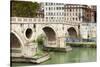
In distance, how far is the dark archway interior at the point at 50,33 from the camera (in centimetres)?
192

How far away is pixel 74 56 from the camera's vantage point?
2.01 meters

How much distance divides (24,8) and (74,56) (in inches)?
27.5

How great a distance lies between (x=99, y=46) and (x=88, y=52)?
0.15m

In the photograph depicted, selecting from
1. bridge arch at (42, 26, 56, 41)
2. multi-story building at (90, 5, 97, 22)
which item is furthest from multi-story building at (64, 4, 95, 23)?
bridge arch at (42, 26, 56, 41)

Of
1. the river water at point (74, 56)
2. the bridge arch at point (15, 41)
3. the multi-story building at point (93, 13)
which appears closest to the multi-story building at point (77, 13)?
the multi-story building at point (93, 13)

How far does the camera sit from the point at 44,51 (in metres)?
1.91

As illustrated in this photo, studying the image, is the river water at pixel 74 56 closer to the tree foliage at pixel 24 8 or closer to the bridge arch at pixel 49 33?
the bridge arch at pixel 49 33

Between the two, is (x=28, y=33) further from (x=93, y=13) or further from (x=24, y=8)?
(x=93, y=13)

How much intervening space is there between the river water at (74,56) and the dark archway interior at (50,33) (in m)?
0.15

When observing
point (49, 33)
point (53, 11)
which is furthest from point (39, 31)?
point (53, 11)

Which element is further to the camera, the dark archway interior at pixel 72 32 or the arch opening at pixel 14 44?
the dark archway interior at pixel 72 32

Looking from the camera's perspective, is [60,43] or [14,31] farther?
[60,43]
